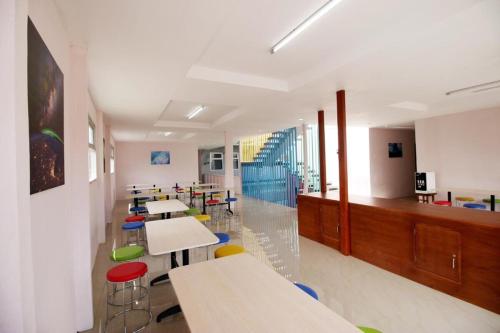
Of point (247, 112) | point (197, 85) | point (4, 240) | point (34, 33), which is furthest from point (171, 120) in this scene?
point (4, 240)

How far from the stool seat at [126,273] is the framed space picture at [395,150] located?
396 inches

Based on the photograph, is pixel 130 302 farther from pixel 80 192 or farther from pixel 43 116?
pixel 43 116

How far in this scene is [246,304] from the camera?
1329 millimetres

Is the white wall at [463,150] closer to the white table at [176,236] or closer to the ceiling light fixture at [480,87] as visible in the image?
the ceiling light fixture at [480,87]

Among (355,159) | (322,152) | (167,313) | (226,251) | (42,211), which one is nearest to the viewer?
Result: (42,211)

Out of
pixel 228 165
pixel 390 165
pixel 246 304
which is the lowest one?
pixel 246 304

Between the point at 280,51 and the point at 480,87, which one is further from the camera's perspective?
the point at 480,87

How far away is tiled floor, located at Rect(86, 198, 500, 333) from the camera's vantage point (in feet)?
7.70

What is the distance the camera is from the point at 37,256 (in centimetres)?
137

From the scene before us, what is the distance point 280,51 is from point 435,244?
2975mm

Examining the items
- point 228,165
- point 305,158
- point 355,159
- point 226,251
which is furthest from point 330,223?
point 355,159

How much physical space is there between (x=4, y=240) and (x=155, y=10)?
6.21 ft

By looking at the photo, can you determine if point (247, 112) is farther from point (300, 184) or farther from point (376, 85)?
point (300, 184)

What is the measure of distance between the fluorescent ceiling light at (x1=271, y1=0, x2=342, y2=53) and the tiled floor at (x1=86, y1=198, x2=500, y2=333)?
2.85 meters
